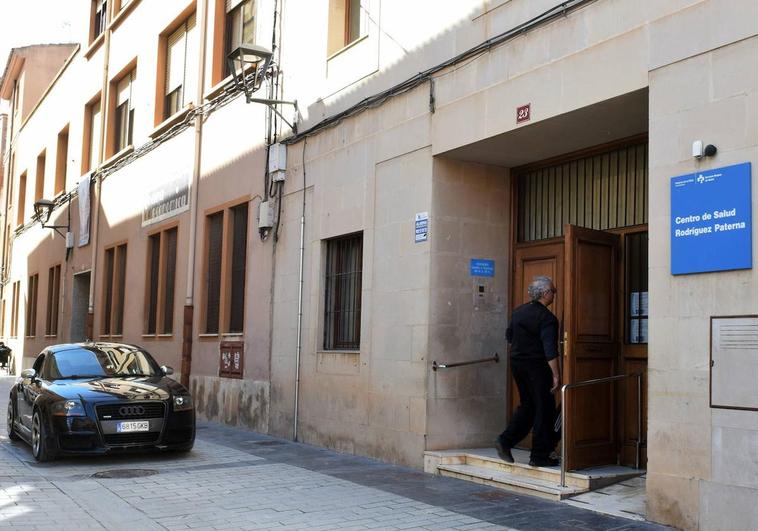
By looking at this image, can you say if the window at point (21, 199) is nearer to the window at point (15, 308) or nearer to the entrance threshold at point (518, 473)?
the window at point (15, 308)

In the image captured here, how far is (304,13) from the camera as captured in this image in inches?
507

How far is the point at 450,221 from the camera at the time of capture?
976 centimetres

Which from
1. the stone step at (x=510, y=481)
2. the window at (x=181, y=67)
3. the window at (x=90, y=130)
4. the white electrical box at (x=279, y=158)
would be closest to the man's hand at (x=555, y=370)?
the stone step at (x=510, y=481)

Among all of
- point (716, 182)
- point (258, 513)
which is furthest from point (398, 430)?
point (716, 182)

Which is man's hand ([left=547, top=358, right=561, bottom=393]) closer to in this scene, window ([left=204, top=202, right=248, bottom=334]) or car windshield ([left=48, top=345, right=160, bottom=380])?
car windshield ([left=48, top=345, right=160, bottom=380])

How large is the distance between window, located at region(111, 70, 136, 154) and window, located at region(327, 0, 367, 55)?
10089mm

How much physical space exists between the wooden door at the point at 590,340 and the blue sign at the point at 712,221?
1642 mm

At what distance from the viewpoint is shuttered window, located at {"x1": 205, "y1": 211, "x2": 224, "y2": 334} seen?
50.4 ft

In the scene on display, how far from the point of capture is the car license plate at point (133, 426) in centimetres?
984

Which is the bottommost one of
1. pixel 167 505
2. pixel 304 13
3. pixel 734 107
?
pixel 167 505

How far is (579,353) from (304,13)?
724cm

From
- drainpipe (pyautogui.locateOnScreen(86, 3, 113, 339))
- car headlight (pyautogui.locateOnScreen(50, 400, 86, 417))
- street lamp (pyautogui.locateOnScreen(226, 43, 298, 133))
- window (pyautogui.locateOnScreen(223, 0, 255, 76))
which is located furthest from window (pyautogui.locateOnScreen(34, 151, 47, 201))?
car headlight (pyautogui.locateOnScreen(50, 400, 86, 417))

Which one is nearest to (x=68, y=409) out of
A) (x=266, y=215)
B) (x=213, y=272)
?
(x=266, y=215)

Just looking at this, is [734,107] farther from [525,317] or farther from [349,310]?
[349,310]
